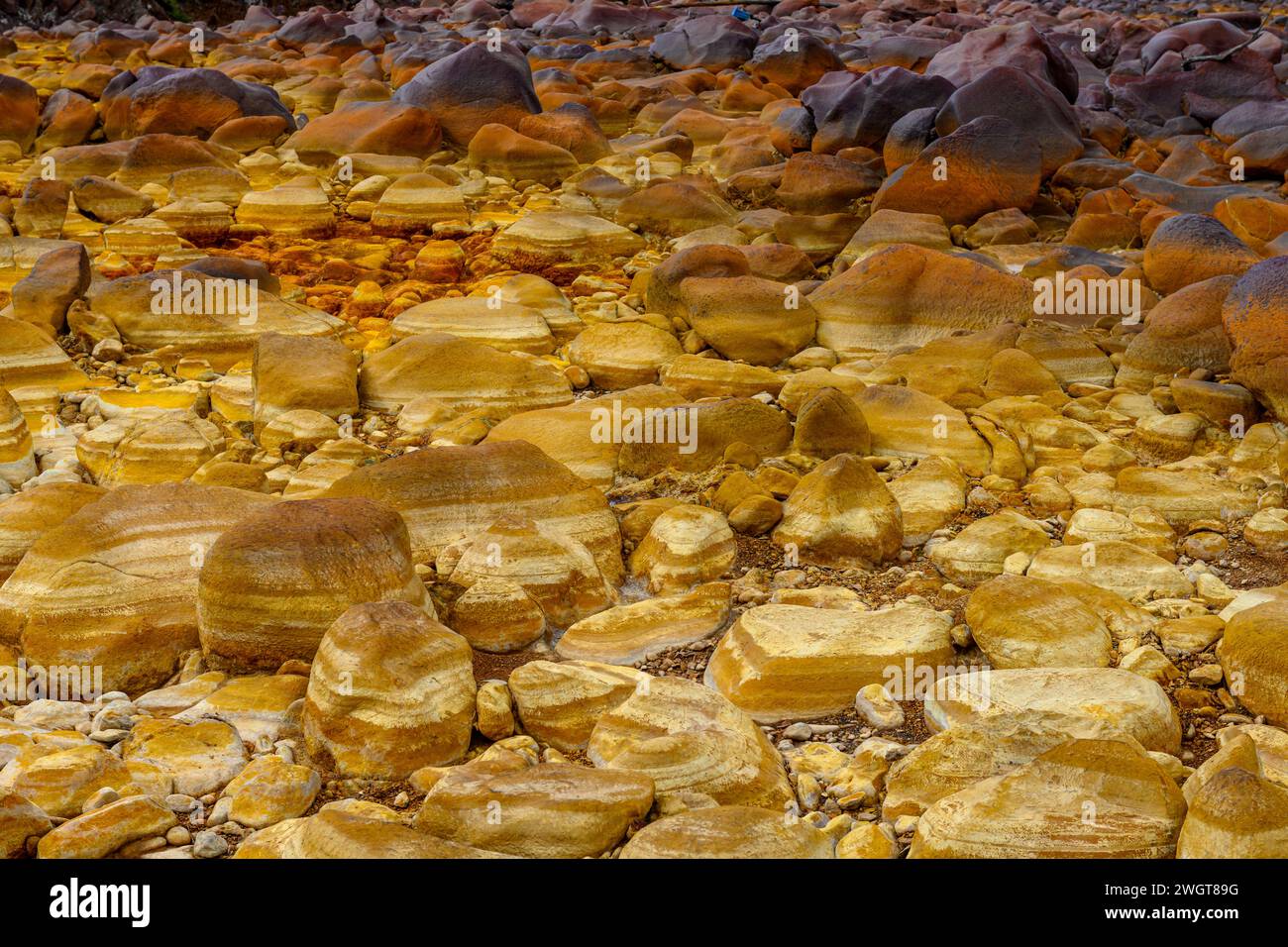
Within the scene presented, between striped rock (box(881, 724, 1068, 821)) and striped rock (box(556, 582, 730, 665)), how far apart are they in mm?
921

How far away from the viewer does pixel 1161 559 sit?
430cm

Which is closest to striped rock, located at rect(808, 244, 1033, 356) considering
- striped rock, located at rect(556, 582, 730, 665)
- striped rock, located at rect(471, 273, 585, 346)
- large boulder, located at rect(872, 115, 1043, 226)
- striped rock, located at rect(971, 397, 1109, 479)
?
striped rock, located at rect(971, 397, 1109, 479)

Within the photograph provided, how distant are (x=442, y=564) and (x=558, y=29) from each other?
14.6 m

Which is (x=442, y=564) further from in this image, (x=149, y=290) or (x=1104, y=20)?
(x=1104, y=20)

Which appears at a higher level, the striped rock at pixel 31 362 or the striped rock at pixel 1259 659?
the striped rock at pixel 31 362

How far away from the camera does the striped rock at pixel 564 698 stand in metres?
3.49

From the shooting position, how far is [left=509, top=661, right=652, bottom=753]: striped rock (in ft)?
11.4

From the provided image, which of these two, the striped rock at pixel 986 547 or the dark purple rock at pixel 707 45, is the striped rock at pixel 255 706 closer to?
the striped rock at pixel 986 547

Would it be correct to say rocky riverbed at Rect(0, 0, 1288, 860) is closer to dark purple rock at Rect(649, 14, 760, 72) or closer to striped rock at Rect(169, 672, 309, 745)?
striped rock at Rect(169, 672, 309, 745)

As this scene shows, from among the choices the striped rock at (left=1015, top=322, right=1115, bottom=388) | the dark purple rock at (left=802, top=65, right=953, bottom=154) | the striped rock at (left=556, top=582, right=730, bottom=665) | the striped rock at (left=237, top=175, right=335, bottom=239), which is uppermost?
the dark purple rock at (left=802, top=65, right=953, bottom=154)

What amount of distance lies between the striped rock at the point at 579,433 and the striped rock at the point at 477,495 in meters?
0.49

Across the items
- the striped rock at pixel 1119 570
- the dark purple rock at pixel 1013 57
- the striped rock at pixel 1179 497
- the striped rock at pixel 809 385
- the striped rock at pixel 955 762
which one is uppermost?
the dark purple rock at pixel 1013 57

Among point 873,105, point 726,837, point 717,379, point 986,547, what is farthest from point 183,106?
point 726,837

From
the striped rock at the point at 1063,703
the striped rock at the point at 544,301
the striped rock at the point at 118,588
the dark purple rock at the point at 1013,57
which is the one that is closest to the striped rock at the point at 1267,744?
the striped rock at the point at 1063,703
